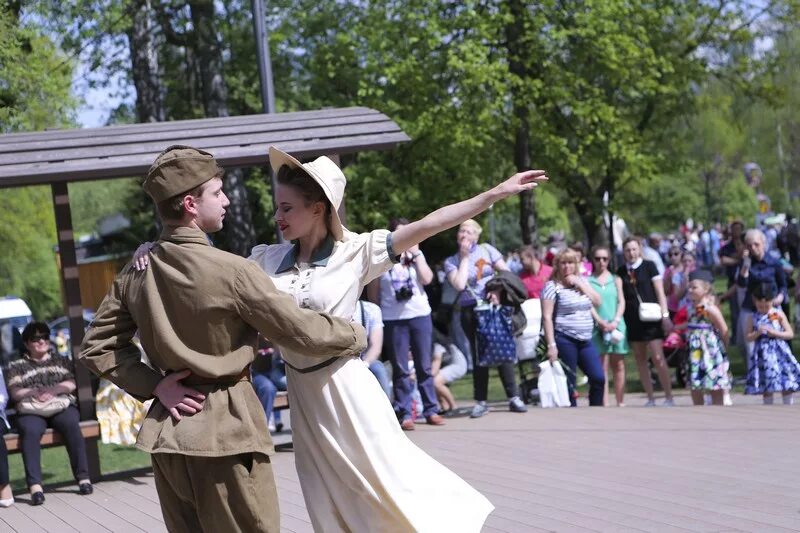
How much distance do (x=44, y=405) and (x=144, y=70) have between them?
11.3 metres

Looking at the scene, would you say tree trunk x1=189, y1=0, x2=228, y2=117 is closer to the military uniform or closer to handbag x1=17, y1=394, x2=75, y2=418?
handbag x1=17, y1=394, x2=75, y2=418

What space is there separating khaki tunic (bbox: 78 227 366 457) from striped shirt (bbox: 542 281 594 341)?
7905mm

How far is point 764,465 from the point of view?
8.48 metres

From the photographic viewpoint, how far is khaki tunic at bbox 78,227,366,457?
402 cm

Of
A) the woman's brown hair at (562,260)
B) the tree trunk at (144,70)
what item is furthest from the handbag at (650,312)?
the tree trunk at (144,70)

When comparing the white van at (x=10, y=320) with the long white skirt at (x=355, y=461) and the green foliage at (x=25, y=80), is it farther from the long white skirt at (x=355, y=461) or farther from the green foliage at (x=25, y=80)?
the long white skirt at (x=355, y=461)

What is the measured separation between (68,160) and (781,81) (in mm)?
32229

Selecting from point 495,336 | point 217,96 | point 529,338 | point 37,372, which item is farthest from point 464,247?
point 217,96

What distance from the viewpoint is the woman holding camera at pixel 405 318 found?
1097 centimetres

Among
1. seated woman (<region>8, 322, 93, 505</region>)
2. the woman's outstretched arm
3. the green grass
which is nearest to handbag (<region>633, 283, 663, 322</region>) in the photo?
the green grass

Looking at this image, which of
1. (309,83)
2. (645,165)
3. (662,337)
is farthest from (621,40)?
(662,337)

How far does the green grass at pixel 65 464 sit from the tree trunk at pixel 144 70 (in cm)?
738

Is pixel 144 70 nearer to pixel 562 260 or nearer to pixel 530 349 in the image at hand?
pixel 530 349

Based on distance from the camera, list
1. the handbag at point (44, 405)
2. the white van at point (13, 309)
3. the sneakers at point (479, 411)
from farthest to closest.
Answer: the white van at point (13, 309)
the sneakers at point (479, 411)
the handbag at point (44, 405)
